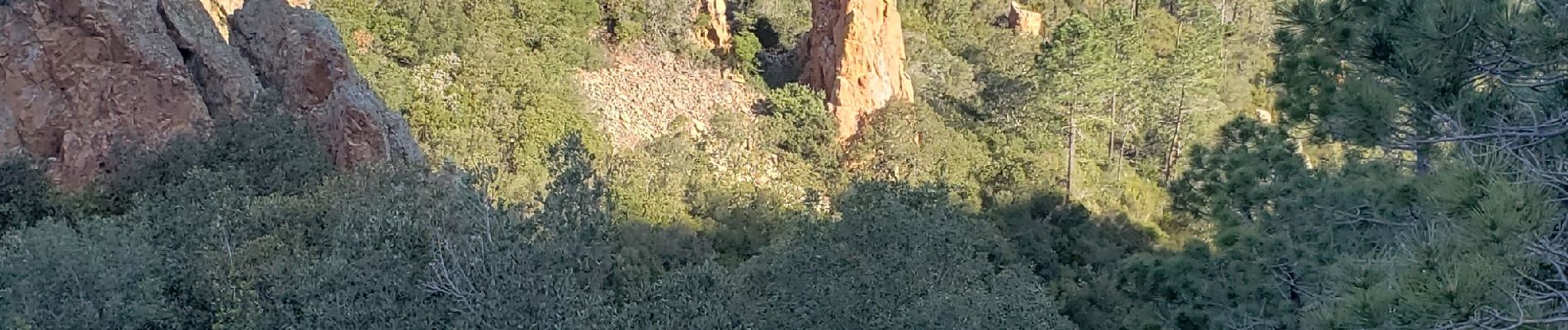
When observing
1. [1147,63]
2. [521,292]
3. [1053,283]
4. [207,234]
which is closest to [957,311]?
[521,292]

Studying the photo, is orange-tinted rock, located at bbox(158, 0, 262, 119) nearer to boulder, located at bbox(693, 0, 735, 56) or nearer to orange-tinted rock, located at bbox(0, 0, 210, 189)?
orange-tinted rock, located at bbox(0, 0, 210, 189)

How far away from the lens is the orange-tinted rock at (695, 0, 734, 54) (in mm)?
27672

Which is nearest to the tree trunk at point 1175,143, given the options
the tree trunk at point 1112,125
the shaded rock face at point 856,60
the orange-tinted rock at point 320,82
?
the tree trunk at point 1112,125

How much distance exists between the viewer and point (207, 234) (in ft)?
29.1

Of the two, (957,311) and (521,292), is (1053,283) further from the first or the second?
(521,292)

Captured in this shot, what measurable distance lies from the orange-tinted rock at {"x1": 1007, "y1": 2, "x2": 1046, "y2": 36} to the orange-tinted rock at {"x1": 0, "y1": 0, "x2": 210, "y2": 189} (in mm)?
24724

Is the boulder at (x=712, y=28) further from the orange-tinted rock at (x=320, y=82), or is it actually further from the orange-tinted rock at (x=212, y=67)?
the orange-tinted rock at (x=212, y=67)

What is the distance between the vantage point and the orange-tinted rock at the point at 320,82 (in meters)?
11.8

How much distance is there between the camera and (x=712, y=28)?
27797 mm

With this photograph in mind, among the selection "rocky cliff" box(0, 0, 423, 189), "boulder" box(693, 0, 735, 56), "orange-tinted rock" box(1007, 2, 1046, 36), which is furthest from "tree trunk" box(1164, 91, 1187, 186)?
"rocky cliff" box(0, 0, 423, 189)

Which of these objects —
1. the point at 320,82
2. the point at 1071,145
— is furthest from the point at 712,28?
the point at 320,82

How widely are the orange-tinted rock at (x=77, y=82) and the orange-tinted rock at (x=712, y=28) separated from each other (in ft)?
55.0

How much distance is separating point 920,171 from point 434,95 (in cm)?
1069

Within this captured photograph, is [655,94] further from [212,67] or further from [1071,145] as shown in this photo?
[212,67]
